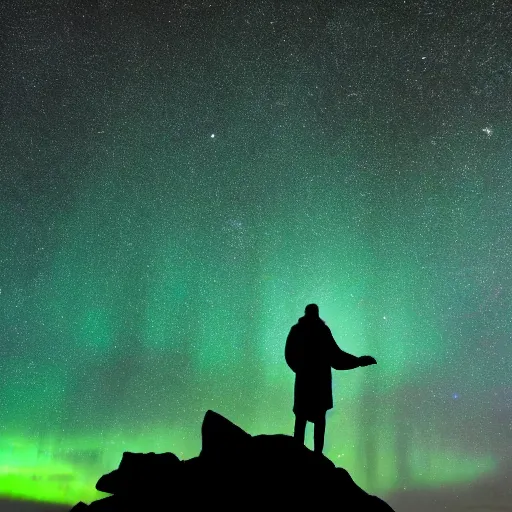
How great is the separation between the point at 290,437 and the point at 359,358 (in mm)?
2213

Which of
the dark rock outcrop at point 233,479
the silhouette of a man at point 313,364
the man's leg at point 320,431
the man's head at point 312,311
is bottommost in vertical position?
the dark rock outcrop at point 233,479

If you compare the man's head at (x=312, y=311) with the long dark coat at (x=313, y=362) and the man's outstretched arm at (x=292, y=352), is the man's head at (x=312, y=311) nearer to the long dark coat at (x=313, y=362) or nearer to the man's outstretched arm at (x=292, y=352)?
the long dark coat at (x=313, y=362)

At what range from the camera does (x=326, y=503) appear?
9.09 meters

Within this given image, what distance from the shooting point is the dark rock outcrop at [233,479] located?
29.8 feet

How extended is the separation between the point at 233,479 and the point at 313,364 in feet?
9.48

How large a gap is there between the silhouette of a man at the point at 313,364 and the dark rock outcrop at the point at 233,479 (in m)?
0.69

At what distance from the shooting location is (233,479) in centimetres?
932

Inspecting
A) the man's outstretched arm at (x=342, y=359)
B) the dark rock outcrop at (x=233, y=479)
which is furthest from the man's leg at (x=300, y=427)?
the man's outstretched arm at (x=342, y=359)

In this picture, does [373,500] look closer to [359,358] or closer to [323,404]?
[323,404]

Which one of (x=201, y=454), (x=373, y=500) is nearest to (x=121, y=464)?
(x=201, y=454)

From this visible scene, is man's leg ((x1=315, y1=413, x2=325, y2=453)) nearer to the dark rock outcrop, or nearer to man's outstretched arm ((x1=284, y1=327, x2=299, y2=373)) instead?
the dark rock outcrop

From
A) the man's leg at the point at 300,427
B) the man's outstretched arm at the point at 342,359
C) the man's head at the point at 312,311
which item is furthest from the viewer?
the man's outstretched arm at the point at 342,359

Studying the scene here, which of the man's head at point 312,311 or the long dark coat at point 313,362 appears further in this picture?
the man's head at point 312,311

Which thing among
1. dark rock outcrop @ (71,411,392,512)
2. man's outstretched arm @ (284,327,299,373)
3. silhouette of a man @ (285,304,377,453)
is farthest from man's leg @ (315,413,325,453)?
man's outstretched arm @ (284,327,299,373)
